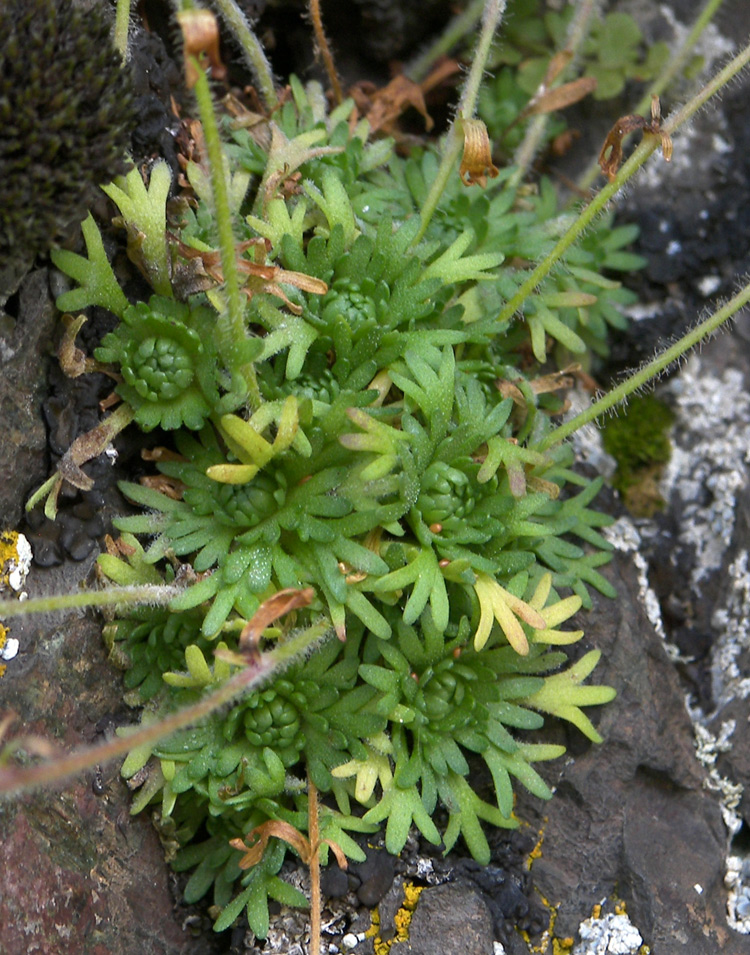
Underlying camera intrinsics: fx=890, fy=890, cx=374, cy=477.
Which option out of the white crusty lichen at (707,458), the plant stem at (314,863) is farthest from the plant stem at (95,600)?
the white crusty lichen at (707,458)

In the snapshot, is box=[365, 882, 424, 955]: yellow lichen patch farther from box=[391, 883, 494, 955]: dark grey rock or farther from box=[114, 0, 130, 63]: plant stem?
box=[114, 0, 130, 63]: plant stem

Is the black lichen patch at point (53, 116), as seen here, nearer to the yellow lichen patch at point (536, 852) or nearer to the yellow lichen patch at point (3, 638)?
the yellow lichen patch at point (3, 638)

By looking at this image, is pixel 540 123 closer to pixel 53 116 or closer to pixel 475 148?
pixel 475 148

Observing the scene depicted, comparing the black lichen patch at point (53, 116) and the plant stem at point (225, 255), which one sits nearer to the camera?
the plant stem at point (225, 255)

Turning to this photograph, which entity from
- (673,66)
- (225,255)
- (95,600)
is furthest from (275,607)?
(673,66)

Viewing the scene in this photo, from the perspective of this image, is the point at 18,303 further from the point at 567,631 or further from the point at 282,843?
the point at 567,631

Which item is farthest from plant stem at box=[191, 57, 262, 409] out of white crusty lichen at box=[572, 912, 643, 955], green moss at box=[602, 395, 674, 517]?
white crusty lichen at box=[572, 912, 643, 955]
